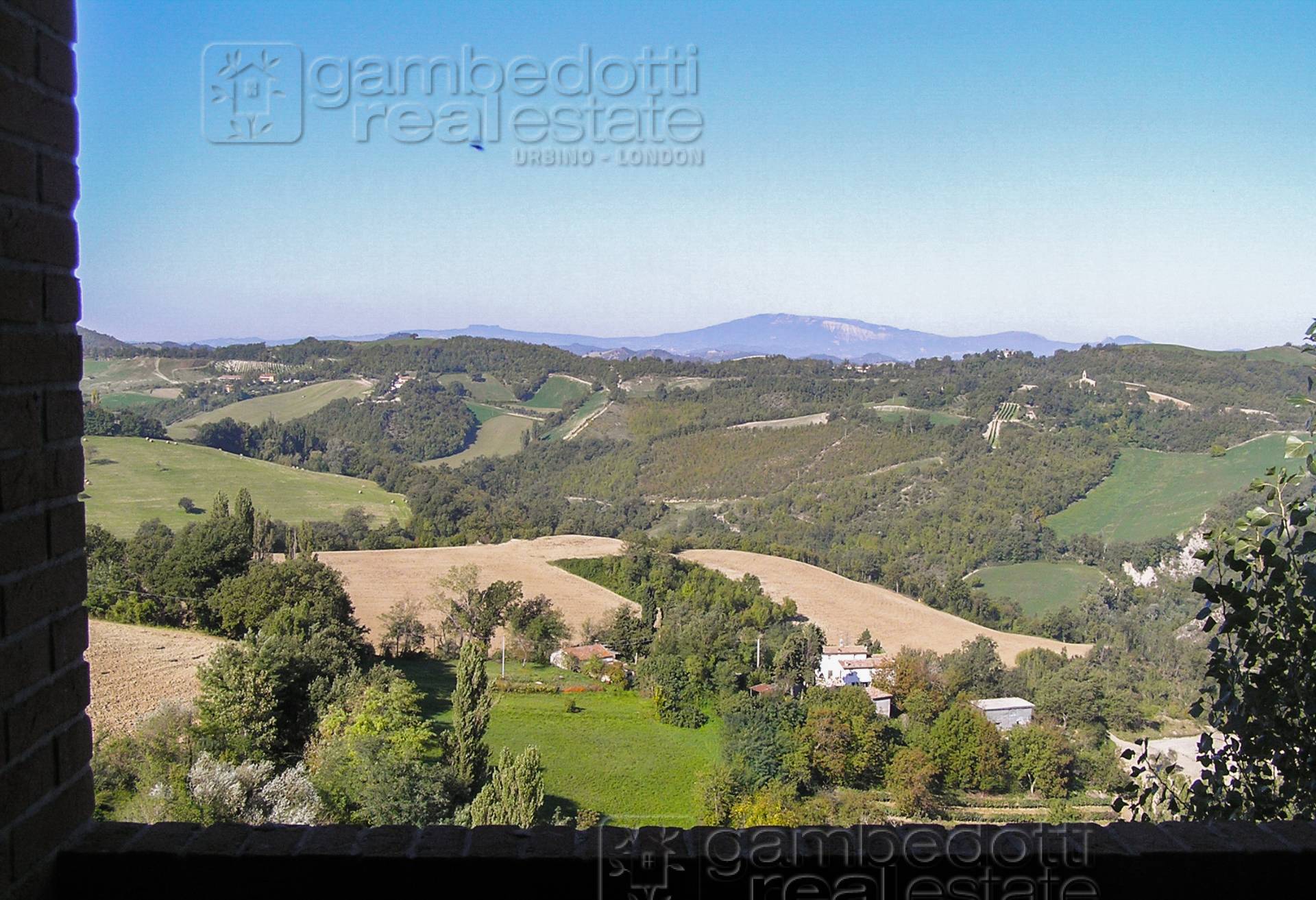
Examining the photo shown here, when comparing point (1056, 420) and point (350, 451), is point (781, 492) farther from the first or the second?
point (350, 451)

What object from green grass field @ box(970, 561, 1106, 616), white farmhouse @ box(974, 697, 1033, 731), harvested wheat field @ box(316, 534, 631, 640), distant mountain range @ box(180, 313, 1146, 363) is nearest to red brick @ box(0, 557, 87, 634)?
white farmhouse @ box(974, 697, 1033, 731)

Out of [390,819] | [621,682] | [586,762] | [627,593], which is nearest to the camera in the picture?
[390,819]

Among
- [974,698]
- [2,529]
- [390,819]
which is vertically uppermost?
[2,529]

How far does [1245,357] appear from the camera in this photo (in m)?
47.6

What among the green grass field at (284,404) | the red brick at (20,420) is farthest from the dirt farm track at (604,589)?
the green grass field at (284,404)

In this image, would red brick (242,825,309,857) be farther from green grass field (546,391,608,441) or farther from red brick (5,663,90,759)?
green grass field (546,391,608,441)

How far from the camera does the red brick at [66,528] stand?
1.17 meters

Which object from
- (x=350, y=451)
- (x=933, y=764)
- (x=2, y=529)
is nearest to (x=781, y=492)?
(x=350, y=451)

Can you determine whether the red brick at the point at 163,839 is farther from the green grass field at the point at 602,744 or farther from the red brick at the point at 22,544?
the green grass field at the point at 602,744

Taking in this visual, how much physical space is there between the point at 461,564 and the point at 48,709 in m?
27.5

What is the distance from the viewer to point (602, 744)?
1664 cm

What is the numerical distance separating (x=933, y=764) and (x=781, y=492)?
104ft

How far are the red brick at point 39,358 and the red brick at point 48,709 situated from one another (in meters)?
0.42

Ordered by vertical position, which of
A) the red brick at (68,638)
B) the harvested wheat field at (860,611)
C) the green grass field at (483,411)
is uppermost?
the red brick at (68,638)
